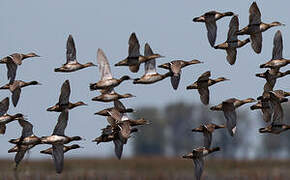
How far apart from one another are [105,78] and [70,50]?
3.84ft

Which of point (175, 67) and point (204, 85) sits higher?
point (175, 67)

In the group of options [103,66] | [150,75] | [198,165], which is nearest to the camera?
[198,165]

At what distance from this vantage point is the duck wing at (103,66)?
21938 mm

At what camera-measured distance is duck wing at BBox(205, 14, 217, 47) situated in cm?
2181

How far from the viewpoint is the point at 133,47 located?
834 inches

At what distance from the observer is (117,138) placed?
21.2 metres

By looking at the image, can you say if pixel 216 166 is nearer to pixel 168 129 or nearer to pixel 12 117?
pixel 12 117

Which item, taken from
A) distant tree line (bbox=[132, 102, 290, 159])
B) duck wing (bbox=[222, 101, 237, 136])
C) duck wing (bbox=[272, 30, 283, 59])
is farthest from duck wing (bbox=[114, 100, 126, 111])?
distant tree line (bbox=[132, 102, 290, 159])

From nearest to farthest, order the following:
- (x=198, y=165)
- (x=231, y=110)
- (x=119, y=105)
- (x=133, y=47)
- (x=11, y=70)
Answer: (x=231, y=110) → (x=198, y=165) → (x=133, y=47) → (x=11, y=70) → (x=119, y=105)

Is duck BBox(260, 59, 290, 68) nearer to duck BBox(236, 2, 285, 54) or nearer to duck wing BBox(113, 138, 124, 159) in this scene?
duck BBox(236, 2, 285, 54)

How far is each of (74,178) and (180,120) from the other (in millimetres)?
130296

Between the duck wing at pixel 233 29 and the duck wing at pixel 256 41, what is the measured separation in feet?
1.32

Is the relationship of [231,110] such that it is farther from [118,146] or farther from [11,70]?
[11,70]

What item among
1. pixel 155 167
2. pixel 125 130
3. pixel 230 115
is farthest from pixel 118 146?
pixel 155 167
